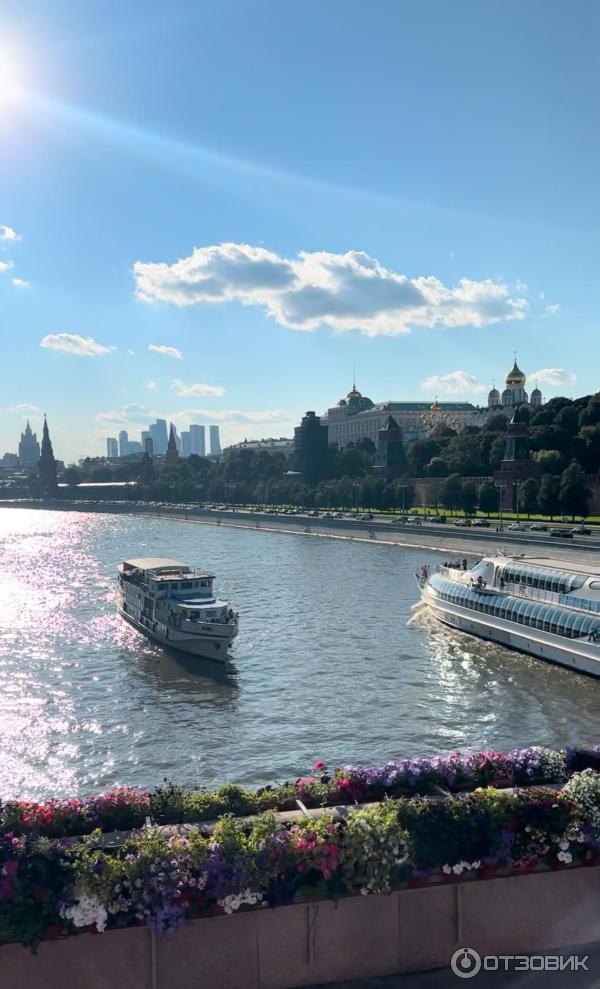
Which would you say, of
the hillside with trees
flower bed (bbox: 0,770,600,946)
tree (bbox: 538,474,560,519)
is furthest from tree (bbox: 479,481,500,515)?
flower bed (bbox: 0,770,600,946)

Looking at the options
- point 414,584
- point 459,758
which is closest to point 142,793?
point 459,758

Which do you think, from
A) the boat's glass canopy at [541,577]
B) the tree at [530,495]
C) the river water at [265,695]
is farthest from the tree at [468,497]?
the boat's glass canopy at [541,577]

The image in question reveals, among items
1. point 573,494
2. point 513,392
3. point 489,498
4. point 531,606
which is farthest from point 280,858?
point 513,392

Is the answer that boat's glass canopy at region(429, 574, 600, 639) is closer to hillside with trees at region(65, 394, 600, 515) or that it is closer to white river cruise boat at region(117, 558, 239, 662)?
white river cruise boat at region(117, 558, 239, 662)

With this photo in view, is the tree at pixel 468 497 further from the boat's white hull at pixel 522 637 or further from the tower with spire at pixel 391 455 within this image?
the boat's white hull at pixel 522 637

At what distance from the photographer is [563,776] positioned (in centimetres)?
1013

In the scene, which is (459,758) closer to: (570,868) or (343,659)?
(570,868)

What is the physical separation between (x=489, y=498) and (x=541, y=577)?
62196 mm

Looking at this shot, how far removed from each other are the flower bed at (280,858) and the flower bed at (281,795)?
0.44 meters

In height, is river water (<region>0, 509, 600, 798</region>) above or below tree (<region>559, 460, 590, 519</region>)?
below

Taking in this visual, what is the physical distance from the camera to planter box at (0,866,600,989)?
305 inches

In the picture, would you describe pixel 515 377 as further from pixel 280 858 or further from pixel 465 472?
pixel 280 858

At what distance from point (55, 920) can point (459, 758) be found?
5.02 metres

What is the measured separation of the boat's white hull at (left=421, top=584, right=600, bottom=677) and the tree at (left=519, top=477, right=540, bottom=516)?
157 ft
